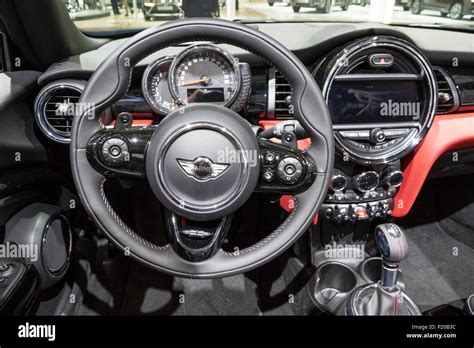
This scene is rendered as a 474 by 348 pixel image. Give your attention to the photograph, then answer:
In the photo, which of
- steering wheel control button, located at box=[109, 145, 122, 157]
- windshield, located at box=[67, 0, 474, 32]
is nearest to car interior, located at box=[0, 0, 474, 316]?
steering wheel control button, located at box=[109, 145, 122, 157]

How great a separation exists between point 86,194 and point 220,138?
41 centimetres

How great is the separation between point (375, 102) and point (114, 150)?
115cm

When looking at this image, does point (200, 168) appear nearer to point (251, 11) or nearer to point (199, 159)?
point (199, 159)

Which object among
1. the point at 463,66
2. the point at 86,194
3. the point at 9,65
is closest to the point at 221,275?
the point at 86,194

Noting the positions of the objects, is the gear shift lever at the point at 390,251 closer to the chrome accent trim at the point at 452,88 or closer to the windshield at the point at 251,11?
the chrome accent trim at the point at 452,88

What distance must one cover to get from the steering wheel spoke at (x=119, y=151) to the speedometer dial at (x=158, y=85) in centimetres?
36

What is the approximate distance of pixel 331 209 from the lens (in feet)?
6.19

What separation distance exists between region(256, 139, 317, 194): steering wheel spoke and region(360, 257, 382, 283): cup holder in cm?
107

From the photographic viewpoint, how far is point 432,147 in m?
1.87

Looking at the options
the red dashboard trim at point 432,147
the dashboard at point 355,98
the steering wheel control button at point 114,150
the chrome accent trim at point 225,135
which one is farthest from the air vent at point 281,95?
the steering wheel control button at point 114,150

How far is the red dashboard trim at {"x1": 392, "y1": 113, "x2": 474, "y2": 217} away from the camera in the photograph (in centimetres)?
187

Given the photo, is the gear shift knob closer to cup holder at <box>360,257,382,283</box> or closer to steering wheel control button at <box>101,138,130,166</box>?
cup holder at <box>360,257,382,283</box>

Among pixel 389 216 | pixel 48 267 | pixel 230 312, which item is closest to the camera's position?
pixel 48 267

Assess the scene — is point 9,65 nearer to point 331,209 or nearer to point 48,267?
point 48,267
